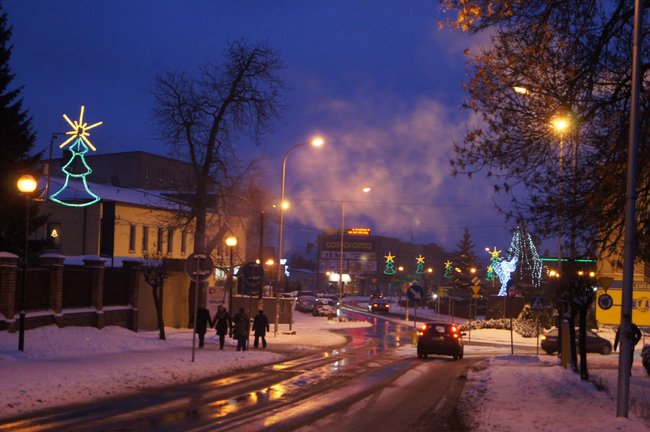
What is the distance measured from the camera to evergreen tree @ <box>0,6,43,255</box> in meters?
34.7

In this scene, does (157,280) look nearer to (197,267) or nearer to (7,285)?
(7,285)

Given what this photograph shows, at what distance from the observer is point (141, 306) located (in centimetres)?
3419

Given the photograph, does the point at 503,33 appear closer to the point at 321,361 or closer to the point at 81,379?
the point at 81,379

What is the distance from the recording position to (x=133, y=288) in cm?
3192

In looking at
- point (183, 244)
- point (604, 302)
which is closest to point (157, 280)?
point (604, 302)

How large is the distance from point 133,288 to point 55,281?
20.5ft

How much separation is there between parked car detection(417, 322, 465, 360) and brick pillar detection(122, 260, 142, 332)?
40.3 ft

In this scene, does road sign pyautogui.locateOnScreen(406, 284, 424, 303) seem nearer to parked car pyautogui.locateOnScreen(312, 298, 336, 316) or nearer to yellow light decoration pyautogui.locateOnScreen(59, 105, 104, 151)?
yellow light decoration pyautogui.locateOnScreen(59, 105, 104, 151)

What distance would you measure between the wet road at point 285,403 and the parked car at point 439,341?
5.23 metres

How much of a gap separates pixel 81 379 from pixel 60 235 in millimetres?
35774

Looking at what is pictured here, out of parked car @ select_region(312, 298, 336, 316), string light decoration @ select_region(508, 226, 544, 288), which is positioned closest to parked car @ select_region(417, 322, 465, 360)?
parked car @ select_region(312, 298, 336, 316)

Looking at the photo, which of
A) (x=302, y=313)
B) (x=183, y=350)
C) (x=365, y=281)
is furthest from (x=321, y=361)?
(x=365, y=281)

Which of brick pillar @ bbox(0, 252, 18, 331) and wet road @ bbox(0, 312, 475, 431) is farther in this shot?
brick pillar @ bbox(0, 252, 18, 331)

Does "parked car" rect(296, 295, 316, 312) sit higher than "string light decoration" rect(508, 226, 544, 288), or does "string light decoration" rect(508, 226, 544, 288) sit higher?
"string light decoration" rect(508, 226, 544, 288)
